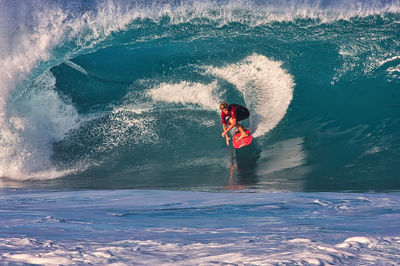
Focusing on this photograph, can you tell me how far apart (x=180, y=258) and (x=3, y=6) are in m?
7.95

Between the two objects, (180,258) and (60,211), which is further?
(60,211)

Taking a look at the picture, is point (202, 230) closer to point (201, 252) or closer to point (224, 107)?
point (201, 252)

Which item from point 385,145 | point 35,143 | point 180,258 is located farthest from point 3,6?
point 180,258

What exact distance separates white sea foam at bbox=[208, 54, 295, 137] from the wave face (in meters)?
0.02

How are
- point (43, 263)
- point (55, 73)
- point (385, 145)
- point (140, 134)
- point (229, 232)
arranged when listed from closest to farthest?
point (43, 263) < point (229, 232) < point (385, 145) < point (140, 134) < point (55, 73)

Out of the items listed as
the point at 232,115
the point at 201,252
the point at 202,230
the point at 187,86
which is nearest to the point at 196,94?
the point at 187,86

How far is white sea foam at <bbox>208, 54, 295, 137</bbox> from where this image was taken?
7750mm

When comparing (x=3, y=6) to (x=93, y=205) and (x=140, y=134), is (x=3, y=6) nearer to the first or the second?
(x=140, y=134)

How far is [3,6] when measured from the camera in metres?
8.33

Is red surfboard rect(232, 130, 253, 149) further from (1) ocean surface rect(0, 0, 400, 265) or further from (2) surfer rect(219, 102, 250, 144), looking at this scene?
(2) surfer rect(219, 102, 250, 144)

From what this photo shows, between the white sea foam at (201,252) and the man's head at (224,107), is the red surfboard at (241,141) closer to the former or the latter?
the man's head at (224,107)

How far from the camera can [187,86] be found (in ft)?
27.3

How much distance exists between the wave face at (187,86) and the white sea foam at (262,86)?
0.07ft

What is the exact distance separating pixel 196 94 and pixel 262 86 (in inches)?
49.4
